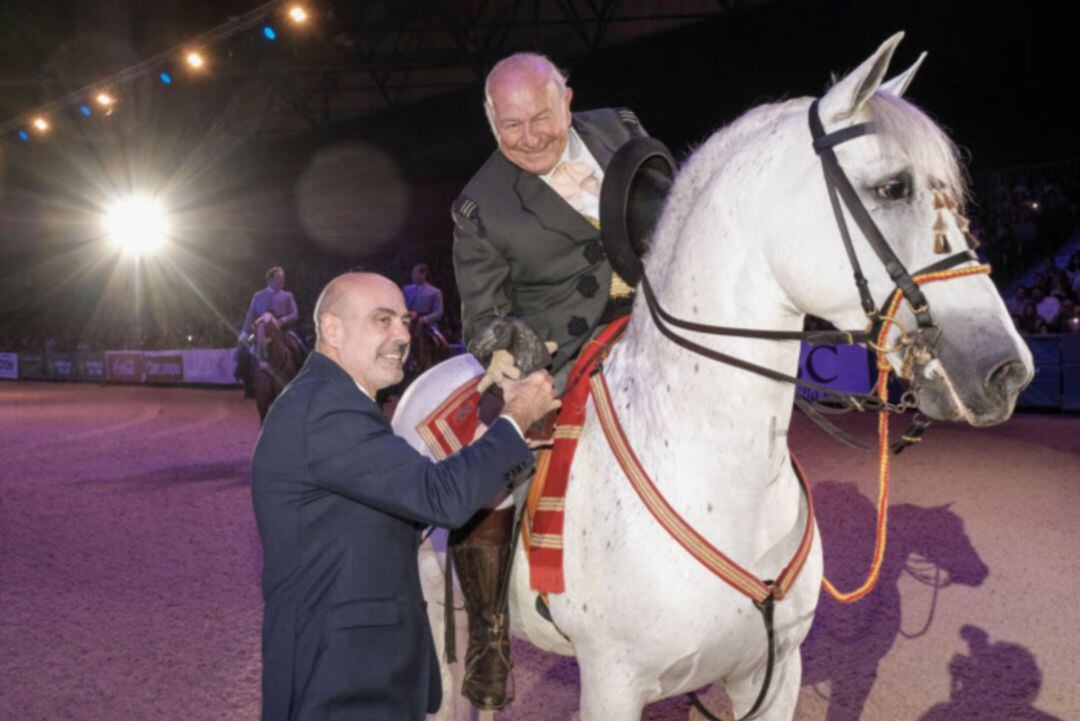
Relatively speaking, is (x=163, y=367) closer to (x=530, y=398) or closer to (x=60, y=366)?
(x=60, y=366)

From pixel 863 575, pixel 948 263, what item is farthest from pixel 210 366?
pixel 948 263

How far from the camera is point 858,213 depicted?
5.97ft

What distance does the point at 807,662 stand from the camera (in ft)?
14.4

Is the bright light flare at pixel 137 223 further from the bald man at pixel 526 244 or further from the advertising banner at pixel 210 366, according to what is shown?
the bald man at pixel 526 244

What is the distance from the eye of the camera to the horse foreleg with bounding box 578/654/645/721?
2.25 meters

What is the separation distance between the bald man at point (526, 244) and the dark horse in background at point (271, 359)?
9.65 meters

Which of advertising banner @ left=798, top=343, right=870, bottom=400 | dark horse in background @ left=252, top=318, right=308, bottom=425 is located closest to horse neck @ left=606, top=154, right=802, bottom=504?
dark horse in background @ left=252, top=318, right=308, bottom=425

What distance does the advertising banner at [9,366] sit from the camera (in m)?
34.8

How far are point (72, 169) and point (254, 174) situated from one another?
7.25 m

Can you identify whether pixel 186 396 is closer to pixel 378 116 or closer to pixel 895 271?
pixel 378 116

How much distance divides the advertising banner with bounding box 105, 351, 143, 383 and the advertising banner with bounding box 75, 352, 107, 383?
502mm

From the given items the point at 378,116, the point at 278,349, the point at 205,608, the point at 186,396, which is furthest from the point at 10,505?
the point at 378,116

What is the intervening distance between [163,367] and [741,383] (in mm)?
28403

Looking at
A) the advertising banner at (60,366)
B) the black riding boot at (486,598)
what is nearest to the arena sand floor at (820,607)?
the black riding boot at (486,598)
